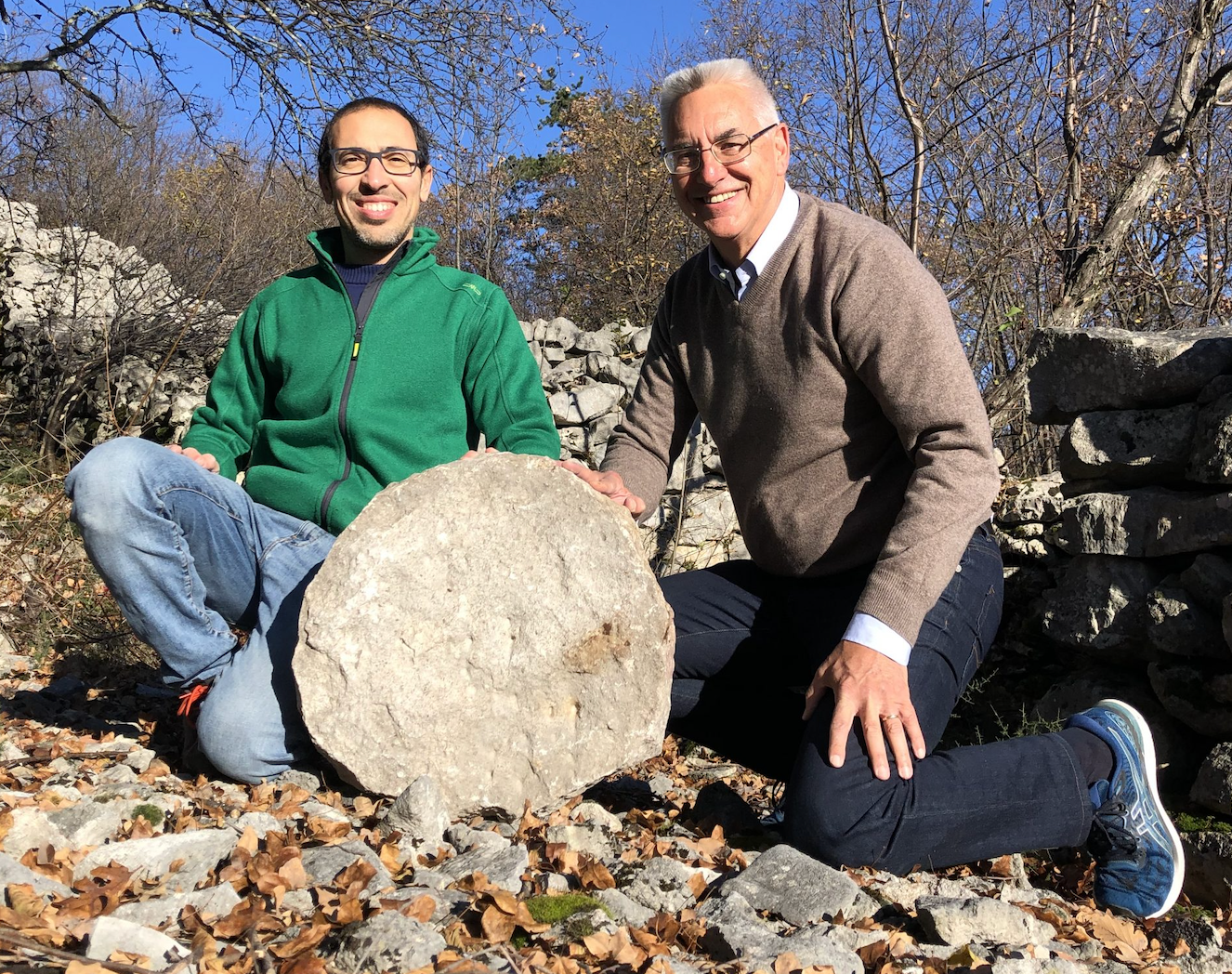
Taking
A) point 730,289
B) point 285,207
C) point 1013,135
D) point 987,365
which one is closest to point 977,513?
point 730,289

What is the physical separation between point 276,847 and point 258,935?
393 mm

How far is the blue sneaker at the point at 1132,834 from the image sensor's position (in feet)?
8.38

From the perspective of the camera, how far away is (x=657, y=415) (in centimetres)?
329

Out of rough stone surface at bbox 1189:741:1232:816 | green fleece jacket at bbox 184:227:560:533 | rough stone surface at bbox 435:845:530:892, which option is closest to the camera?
rough stone surface at bbox 435:845:530:892

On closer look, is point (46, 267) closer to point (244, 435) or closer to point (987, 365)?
point (244, 435)

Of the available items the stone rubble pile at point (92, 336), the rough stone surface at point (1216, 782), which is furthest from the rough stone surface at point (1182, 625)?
the stone rubble pile at point (92, 336)

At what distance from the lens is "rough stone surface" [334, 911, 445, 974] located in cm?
175

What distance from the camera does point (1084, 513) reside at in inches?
159

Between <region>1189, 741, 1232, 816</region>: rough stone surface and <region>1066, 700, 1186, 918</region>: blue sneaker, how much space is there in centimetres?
98

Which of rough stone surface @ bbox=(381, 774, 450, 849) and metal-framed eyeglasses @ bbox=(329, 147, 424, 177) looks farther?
metal-framed eyeglasses @ bbox=(329, 147, 424, 177)

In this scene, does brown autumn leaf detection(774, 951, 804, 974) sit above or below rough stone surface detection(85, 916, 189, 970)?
below

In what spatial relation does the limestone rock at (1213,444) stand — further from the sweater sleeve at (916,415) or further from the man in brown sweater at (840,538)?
the sweater sleeve at (916,415)

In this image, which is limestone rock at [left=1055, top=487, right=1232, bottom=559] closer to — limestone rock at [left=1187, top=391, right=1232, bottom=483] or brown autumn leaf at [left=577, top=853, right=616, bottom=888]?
limestone rock at [left=1187, top=391, right=1232, bottom=483]

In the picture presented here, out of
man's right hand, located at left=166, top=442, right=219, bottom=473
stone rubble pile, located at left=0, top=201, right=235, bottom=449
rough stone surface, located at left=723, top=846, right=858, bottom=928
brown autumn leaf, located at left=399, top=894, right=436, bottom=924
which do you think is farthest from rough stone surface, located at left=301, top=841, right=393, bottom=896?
stone rubble pile, located at left=0, top=201, right=235, bottom=449
